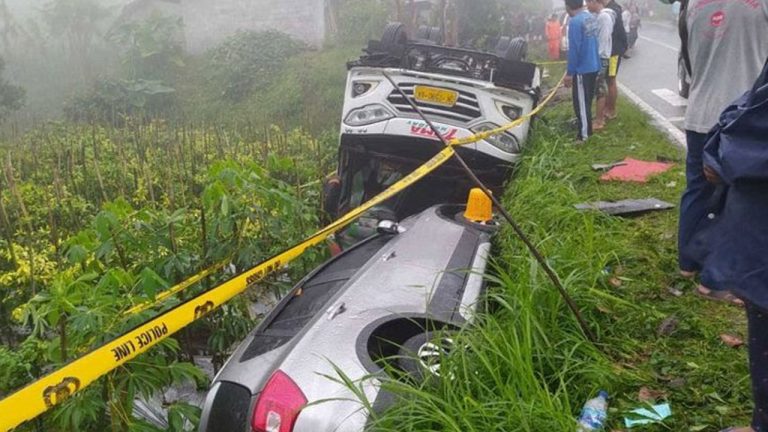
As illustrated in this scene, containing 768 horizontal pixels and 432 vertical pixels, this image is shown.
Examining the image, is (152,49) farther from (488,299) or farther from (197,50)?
(488,299)

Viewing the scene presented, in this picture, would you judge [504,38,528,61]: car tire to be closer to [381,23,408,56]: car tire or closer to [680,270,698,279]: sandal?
[381,23,408,56]: car tire

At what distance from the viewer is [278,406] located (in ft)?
7.61

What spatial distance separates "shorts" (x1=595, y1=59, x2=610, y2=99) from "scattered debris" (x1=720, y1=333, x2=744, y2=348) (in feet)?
15.7

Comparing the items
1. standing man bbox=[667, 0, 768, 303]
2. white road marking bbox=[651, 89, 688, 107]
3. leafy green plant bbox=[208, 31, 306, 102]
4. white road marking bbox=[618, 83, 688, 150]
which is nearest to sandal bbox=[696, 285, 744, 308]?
standing man bbox=[667, 0, 768, 303]

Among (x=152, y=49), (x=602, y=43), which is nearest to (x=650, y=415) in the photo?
(x=602, y=43)

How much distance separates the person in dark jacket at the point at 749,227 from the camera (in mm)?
1833

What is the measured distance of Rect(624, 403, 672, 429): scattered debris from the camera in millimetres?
2307

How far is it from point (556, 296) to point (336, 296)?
1.03 meters

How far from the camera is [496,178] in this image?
19.2ft

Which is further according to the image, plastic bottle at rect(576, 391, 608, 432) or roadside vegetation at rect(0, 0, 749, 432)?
roadside vegetation at rect(0, 0, 749, 432)

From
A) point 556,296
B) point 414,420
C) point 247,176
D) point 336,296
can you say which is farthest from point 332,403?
point 247,176

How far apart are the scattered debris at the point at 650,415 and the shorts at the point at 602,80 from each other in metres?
Result: 5.35

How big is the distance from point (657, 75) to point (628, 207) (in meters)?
8.78

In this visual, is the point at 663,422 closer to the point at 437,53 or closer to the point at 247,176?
the point at 247,176
